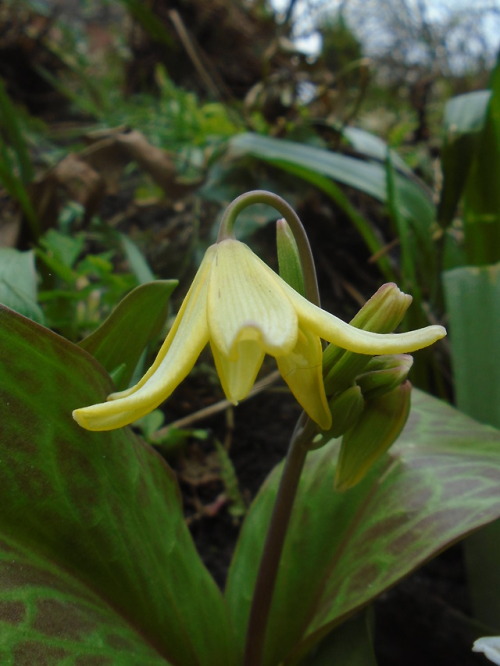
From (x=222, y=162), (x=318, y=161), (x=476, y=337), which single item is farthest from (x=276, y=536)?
(x=222, y=162)

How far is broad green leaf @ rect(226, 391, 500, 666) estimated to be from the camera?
649mm

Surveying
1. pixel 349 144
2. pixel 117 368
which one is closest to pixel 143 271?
pixel 117 368

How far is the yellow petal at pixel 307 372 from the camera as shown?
1.68 feet

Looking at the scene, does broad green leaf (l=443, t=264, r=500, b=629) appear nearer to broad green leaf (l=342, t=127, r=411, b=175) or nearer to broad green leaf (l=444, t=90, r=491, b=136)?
broad green leaf (l=444, t=90, r=491, b=136)

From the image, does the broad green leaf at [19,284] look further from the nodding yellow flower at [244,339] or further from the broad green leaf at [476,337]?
the broad green leaf at [476,337]

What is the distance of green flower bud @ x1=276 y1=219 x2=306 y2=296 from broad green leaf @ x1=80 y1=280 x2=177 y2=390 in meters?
0.18

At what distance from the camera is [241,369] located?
1.56 feet

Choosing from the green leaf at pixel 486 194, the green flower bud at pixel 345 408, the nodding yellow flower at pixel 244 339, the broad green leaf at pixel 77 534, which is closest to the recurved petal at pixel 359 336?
the nodding yellow flower at pixel 244 339

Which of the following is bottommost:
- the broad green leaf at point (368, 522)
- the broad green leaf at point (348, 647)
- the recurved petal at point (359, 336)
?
the broad green leaf at point (348, 647)

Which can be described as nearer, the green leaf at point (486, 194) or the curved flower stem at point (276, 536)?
the curved flower stem at point (276, 536)

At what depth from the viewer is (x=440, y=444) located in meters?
0.79

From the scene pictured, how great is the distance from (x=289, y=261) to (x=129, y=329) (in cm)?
25

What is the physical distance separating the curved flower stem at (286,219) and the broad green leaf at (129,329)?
5.9 inches

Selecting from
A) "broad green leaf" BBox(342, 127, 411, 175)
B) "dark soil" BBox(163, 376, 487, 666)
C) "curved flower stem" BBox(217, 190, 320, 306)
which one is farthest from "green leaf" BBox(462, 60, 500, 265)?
"curved flower stem" BBox(217, 190, 320, 306)
